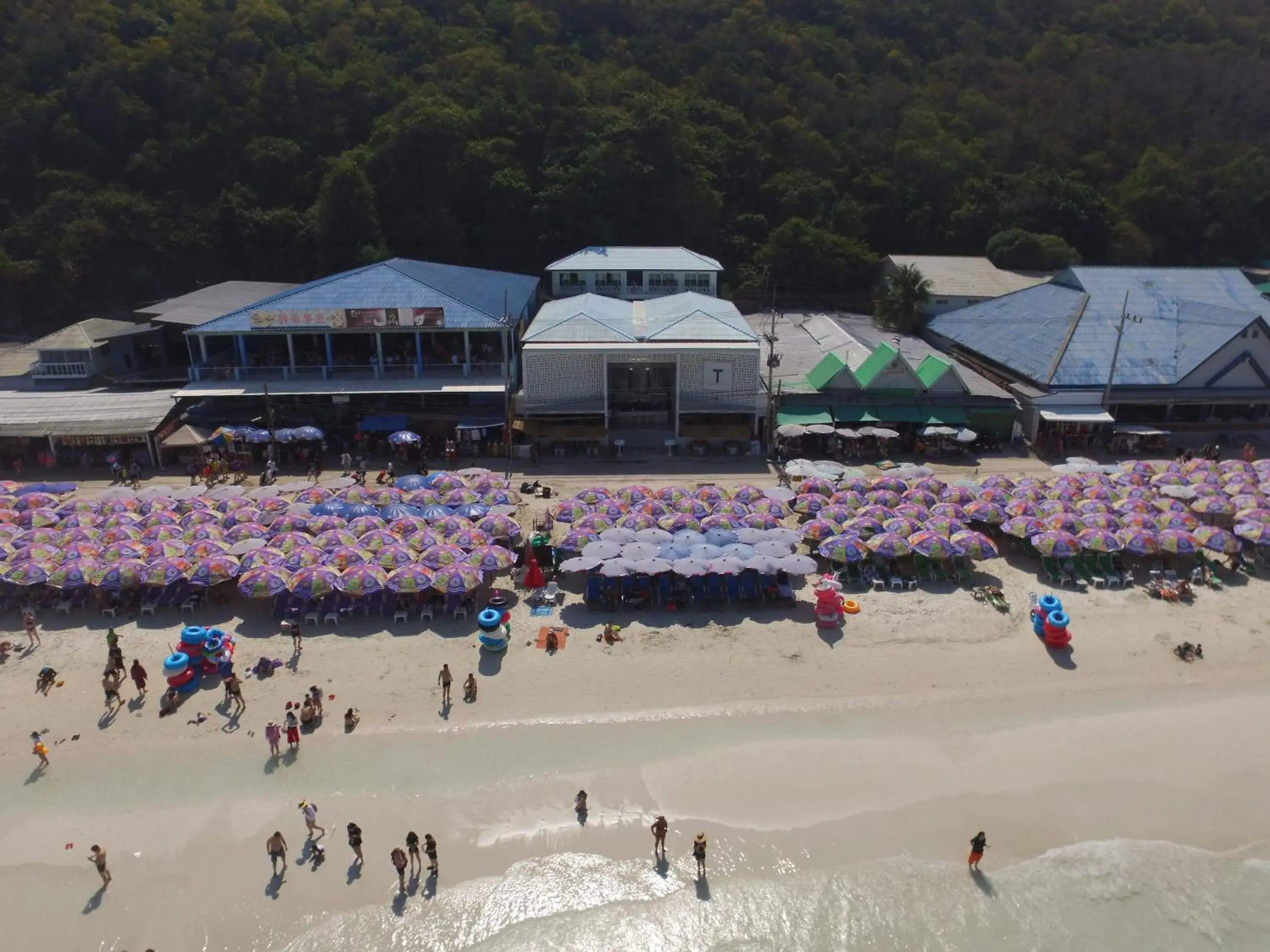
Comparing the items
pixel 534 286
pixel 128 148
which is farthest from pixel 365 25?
pixel 534 286

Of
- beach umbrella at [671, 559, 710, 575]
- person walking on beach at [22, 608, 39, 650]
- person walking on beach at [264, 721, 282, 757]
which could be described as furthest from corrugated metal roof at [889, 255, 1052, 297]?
person walking on beach at [22, 608, 39, 650]

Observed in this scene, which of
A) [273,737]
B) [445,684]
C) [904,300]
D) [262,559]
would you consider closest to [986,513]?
[445,684]

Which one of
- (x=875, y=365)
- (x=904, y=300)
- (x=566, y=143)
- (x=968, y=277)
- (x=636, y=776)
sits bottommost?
(x=636, y=776)

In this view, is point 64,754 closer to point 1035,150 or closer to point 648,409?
point 648,409

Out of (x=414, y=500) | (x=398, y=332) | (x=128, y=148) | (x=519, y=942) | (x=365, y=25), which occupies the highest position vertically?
(x=365, y=25)

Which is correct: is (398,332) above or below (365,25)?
below

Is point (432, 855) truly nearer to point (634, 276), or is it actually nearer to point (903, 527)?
point (903, 527)

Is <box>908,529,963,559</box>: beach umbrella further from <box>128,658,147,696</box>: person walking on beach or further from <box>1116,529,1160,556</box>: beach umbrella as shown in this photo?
<box>128,658,147,696</box>: person walking on beach
